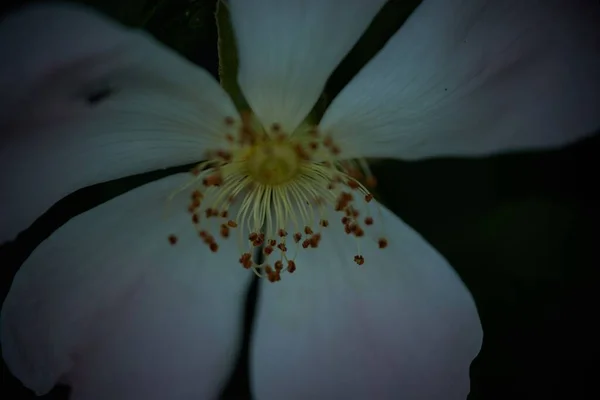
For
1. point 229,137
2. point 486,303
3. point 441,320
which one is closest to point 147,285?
point 229,137

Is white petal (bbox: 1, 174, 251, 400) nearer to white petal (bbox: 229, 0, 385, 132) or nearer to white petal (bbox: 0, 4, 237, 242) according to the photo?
white petal (bbox: 0, 4, 237, 242)

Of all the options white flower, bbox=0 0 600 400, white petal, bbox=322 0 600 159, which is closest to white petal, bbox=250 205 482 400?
white flower, bbox=0 0 600 400

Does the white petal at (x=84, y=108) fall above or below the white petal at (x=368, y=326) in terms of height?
above

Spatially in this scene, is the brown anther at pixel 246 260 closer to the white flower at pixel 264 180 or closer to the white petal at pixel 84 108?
the white flower at pixel 264 180

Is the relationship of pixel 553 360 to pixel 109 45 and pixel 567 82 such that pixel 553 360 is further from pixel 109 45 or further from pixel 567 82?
pixel 109 45

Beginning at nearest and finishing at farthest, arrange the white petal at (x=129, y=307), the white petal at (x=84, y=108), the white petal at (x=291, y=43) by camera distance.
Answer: the white petal at (x=84, y=108), the white petal at (x=291, y=43), the white petal at (x=129, y=307)

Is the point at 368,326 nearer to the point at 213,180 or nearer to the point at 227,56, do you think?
the point at 213,180

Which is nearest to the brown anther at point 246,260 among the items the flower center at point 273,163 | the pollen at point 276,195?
the pollen at point 276,195
